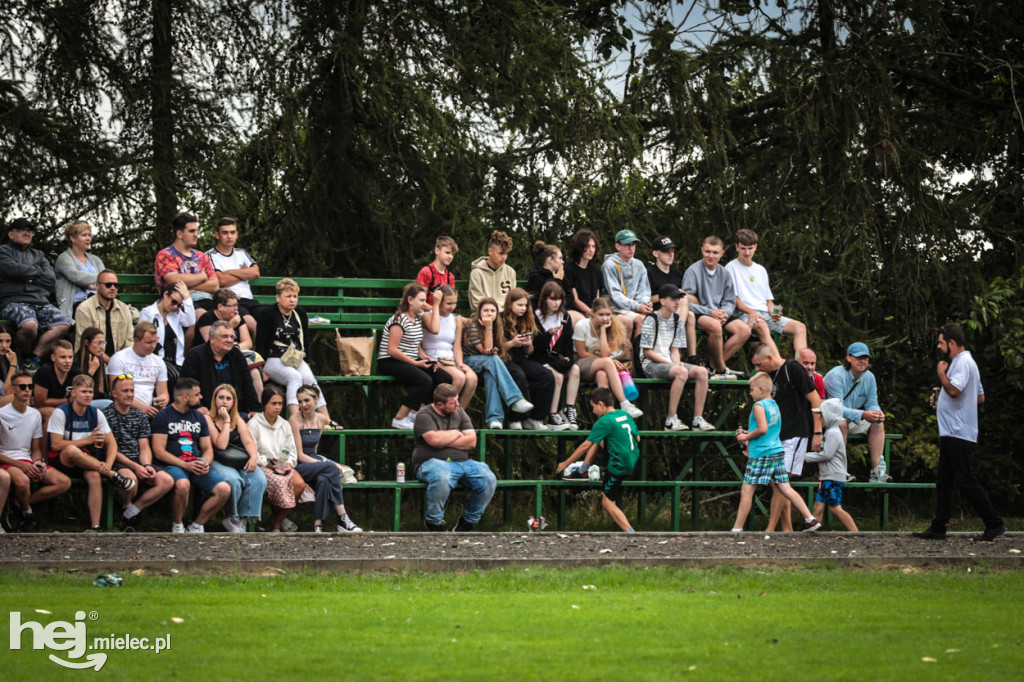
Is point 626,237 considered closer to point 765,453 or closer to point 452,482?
point 765,453

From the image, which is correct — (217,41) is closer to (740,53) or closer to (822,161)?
(740,53)

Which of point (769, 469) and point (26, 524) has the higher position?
point (769, 469)

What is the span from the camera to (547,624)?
8.61 m

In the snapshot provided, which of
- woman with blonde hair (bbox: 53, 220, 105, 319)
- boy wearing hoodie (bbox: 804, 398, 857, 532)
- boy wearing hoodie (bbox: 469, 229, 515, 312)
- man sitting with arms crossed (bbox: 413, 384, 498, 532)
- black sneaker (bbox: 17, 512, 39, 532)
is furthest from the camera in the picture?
boy wearing hoodie (bbox: 469, 229, 515, 312)

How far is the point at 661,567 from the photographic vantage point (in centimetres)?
1107

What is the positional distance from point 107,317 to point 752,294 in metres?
7.17

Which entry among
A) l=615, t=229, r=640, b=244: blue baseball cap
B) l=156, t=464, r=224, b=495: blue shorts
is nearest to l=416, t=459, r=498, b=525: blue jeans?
l=156, t=464, r=224, b=495: blue shorts

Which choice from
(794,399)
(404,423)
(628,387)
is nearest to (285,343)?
(404,423)

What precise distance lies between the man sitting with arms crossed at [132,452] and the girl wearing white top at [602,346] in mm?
4657

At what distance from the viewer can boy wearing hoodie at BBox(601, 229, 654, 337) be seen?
15742 mm

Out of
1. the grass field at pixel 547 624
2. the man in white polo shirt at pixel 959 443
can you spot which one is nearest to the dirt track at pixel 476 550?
the man in white polo shirt at pixel 959 443

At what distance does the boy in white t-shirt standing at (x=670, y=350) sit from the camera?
607 inches
